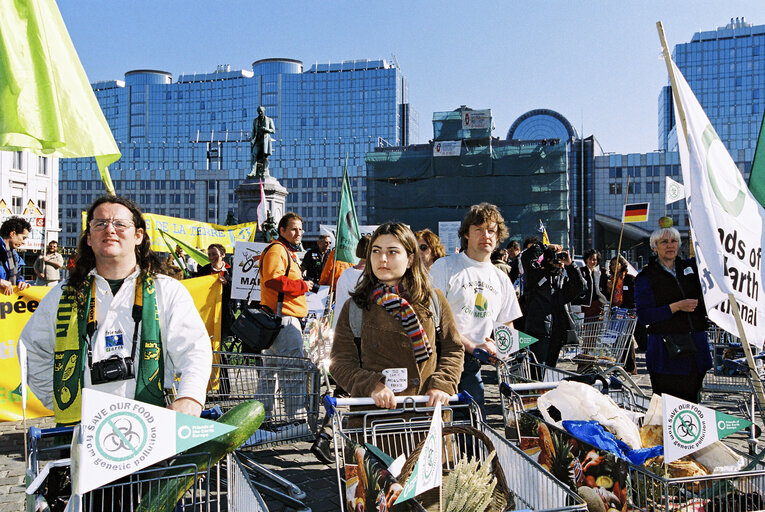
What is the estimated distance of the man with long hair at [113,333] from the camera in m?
2.78

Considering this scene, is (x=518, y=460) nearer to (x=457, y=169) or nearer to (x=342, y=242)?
(x=342, y=242)

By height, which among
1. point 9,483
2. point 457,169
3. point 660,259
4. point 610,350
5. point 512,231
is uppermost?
point 457,169

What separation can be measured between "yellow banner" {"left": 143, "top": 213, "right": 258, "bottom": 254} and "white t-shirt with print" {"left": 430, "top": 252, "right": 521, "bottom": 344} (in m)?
8.13

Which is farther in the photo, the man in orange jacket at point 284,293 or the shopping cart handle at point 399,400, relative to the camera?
the man in orange jacket at point 284,293

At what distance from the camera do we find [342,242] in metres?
7.93

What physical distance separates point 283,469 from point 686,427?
3.37m

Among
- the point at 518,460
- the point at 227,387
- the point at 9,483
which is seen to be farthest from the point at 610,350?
the point at 9,483

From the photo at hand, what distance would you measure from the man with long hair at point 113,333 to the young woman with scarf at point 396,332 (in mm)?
861

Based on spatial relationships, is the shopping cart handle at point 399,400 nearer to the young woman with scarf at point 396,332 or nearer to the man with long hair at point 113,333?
the young woman with scarf at point 396,332

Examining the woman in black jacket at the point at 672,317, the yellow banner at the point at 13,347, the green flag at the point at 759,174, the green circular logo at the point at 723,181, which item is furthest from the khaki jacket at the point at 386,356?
the yellow banner at the point at 13,347

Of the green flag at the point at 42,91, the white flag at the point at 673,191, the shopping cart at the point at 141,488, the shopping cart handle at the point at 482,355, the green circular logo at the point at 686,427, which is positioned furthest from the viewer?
the white flag at the point at 673,191

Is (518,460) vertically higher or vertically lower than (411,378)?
lower

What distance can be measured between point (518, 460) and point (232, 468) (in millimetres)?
1225

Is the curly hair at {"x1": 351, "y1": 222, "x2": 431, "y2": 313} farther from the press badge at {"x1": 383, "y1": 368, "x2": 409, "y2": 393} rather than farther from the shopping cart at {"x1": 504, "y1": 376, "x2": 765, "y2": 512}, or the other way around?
the shopping cart at {"x1": 504, "y1": 376, "x2": 765, "y2": 512}
